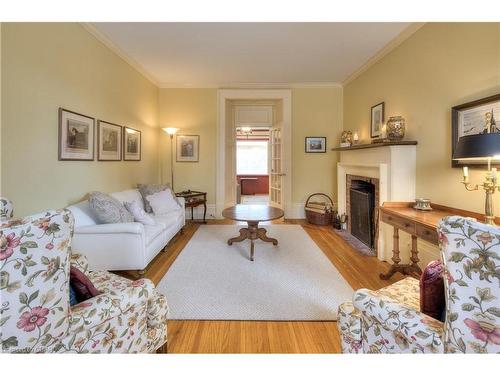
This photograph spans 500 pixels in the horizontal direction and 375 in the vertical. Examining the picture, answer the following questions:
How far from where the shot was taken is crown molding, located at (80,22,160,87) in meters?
2.78

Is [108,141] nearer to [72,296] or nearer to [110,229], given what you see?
[110,229]

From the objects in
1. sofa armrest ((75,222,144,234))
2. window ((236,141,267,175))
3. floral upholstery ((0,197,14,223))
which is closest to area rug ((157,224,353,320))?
sofa armrest ((75,222,144,234))

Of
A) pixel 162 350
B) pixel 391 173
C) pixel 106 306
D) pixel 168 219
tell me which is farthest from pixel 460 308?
pixel 168 219

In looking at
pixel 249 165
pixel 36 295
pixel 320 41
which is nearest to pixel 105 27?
pixel 320 41

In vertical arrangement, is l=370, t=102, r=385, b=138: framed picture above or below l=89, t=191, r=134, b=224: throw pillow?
above

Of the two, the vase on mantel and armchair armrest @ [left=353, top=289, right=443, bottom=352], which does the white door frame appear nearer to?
the vase on mantel

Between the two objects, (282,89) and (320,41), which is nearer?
(320,41)

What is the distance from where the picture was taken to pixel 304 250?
3.28 m

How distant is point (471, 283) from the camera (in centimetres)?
77

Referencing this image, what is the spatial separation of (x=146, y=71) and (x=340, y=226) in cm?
449

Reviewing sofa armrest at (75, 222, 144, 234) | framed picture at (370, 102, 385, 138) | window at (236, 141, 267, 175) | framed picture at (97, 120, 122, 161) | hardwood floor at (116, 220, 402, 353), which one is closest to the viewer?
hardwood floor at (116, 220, 402, 353)

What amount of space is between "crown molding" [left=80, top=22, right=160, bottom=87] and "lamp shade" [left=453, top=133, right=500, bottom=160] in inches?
151

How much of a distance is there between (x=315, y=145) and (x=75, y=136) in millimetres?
4180

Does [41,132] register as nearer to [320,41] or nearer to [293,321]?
[293,321]
